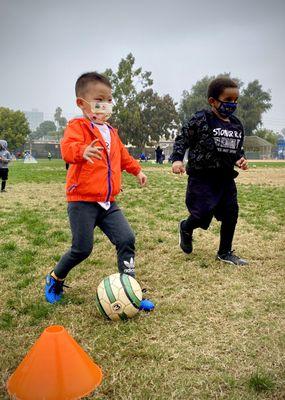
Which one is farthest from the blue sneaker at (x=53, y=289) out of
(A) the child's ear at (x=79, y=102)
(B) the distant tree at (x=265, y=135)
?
(B) the distant tree at (x=265, y=135)

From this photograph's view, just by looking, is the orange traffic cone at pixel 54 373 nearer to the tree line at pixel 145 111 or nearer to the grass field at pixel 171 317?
the grass field at pixel 171 317

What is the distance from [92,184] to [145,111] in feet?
211

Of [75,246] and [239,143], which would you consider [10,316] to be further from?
[239,143]

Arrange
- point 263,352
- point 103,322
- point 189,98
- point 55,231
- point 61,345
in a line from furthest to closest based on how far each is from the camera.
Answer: point 189,98 < point 55,231 < point 103,322 < point 263,352 < point 61,345

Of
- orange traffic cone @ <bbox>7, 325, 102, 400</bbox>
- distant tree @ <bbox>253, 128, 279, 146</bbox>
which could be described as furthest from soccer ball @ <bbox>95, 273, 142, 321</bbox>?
distant tree @ <bbox>253, 128, 279, 146</bbox>

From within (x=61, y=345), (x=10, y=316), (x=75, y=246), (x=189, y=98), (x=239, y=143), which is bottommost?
(x=10, y=316)

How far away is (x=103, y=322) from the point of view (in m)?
3.38

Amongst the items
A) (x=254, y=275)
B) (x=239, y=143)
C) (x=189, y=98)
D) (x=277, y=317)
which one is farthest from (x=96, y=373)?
(x=189, y=98)

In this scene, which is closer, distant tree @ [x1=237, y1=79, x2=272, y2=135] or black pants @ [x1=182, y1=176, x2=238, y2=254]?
black pants @ [x1=182, y1=176, x2=238, y2=254]

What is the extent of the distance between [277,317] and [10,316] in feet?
7.21

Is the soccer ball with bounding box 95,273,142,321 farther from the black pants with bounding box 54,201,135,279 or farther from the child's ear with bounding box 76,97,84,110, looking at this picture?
the child's ear with bounding box 76,97,84,110

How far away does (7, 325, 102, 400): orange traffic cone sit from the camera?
222cm

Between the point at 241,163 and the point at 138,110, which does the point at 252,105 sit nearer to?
the point at 138,110

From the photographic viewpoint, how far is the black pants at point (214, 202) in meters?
4.88
